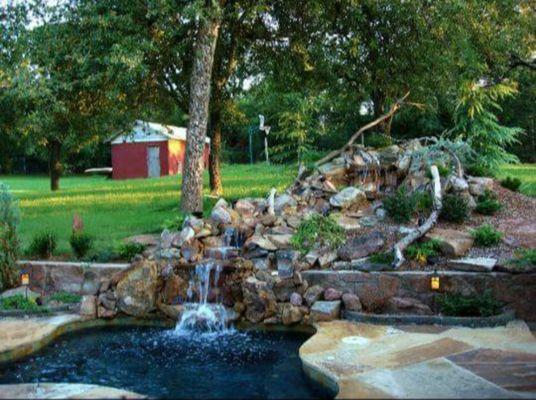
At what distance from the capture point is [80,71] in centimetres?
1188

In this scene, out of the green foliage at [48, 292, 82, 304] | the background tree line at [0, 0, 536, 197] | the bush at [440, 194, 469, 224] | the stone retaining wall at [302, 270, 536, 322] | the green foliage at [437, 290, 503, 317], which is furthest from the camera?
the background tree line at [0, 0, 536, 197]

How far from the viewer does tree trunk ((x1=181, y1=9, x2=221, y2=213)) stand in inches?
458

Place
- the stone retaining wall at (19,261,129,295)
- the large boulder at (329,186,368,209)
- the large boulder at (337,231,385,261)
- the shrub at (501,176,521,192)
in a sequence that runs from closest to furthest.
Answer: the large boulder at (337,231,385,261)
the stone retaining wall at (19,261,129,295)
the large boulder at (329,186,368,209)
the shrub at (501,176,521,192)

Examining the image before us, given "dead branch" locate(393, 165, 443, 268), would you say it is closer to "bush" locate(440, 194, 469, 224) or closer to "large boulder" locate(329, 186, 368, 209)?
"bush" locate(440, 194, 469, 224)

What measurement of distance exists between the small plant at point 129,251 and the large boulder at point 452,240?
4.92 meters

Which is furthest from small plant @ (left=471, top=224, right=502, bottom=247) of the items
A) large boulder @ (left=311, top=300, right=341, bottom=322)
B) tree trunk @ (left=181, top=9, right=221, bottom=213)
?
tree trunk @ (left=181, top=9, right=221, bottom=213)

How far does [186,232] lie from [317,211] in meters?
2.49

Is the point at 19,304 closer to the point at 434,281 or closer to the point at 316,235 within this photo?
the point at 316,235

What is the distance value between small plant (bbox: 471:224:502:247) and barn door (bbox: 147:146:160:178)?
2837 centimetres

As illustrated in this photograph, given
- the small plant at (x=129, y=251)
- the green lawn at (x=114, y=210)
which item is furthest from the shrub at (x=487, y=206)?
the small plant at (x=129, y=251)

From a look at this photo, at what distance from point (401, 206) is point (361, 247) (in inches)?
54.2

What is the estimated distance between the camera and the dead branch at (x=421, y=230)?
8.43 m

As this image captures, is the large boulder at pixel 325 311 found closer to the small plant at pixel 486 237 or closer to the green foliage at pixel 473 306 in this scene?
the green foliage at pixel 473 306

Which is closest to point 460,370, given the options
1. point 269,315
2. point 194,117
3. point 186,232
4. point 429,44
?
point 269,315
